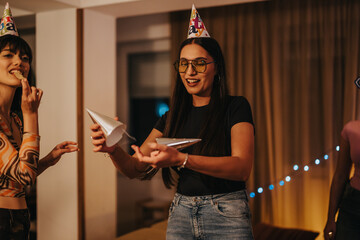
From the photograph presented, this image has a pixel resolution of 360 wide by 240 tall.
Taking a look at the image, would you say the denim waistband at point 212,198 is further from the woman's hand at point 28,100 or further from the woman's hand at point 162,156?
the woman's hand at point 28,100

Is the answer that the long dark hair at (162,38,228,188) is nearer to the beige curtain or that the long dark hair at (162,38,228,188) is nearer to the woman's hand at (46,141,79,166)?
the woman's hand at (46,141,79,166)

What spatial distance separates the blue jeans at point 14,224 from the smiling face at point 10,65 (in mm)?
575

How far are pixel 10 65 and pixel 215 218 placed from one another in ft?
3.80

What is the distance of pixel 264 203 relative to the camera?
374 centimetres

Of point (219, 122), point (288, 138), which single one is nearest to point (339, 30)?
point (288, 138)

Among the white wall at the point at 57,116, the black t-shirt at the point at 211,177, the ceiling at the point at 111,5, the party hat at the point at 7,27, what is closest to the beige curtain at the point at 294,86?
the ceiling at the point at 111,5

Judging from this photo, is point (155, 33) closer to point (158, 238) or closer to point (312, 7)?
point (312, 7)

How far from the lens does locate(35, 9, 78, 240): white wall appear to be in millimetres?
3152

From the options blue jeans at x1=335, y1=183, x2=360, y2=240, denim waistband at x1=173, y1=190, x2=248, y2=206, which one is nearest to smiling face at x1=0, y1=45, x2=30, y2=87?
denim waistband at x1=173, y1=190, x2=248, y2=206

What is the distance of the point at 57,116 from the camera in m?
3.20

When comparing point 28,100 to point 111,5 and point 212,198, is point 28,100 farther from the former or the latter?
point 111,5

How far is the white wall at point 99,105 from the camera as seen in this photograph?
10.6 ft

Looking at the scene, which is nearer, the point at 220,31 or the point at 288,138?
the point at 288,138

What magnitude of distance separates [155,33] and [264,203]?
221 cm
